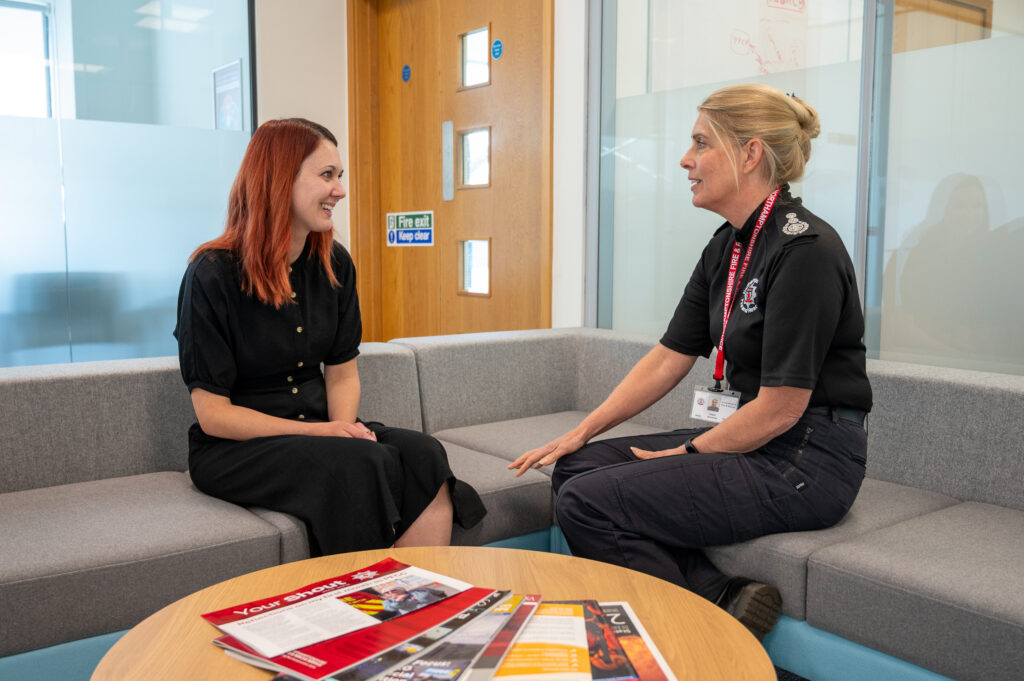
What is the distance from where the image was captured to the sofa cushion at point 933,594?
1.54 metres

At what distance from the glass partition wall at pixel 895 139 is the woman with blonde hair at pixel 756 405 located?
0.70 m

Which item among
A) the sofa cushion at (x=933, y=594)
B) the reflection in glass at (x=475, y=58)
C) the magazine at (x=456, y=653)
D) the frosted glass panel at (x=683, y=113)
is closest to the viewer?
the magazine at (x=456, y=653)

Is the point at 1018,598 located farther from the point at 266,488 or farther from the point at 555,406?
the point at 555,406

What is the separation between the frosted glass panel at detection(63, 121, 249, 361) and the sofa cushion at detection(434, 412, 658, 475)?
206 cm

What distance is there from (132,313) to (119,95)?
1.02 m

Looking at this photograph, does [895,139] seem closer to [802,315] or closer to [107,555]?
[802,315]

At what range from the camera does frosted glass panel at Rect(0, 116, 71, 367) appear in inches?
152

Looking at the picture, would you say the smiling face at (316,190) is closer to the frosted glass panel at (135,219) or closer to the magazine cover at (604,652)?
the magazine cover at (604,652)

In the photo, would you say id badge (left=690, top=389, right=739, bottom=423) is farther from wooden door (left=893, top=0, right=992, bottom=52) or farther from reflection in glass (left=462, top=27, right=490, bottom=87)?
reflection in glass (left=462, top=27, right=490, bottom=87)

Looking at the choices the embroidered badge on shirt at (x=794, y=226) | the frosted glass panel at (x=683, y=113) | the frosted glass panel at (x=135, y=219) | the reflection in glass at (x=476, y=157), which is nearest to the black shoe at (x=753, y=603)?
the embroidered badge on shirt at (x=794, y=226)

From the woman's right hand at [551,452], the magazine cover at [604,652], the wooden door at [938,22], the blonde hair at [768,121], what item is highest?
the wooden door at [938,22]

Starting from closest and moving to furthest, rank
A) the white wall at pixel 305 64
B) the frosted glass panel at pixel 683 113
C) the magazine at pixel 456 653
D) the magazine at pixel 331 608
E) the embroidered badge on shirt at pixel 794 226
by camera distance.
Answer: the magazine at pixel 456 653, the magazine at pixel 331 608, the embroidered badge on shirt at pixel 794 226, the frosted glass panel at pixel 683 113, the white wall at pixel 305 64

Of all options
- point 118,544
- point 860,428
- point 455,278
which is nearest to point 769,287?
point 860,428

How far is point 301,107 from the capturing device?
4.78 metres
